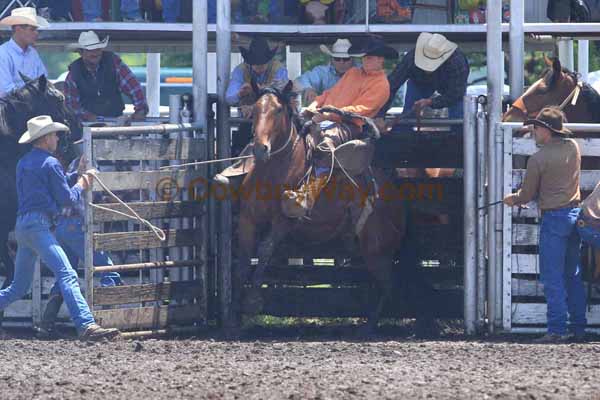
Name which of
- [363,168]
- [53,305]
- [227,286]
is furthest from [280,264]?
[53,305]

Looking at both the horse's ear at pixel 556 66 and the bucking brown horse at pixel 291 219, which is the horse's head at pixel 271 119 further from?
the horse's ear at pixel 556 66

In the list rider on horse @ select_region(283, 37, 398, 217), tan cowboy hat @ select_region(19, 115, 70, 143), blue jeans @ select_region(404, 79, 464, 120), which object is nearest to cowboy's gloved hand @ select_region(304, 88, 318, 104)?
rider on horse @ select_region(283, 37, 398, 217)

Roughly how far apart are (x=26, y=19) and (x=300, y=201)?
3249 millimetres

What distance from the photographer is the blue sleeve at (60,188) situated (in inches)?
377

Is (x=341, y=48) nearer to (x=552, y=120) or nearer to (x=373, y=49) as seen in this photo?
(x=373, y=49)

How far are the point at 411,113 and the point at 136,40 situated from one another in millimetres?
3475

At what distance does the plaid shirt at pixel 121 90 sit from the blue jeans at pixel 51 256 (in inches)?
87.2

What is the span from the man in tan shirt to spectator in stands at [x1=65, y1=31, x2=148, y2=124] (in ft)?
13.3

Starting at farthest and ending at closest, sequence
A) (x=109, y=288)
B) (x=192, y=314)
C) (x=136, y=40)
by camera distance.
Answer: (x=136, y=40) < (x=192, y=314) < (x=109, y=288)

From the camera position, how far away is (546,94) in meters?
10.5

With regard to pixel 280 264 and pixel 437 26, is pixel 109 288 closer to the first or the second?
pixel 280 264

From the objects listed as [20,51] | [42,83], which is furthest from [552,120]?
[20,51]

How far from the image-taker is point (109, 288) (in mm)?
10039

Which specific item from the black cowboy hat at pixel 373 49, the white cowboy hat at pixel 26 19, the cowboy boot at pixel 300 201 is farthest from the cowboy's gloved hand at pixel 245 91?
the white cowboy hat at pixel 26 19
